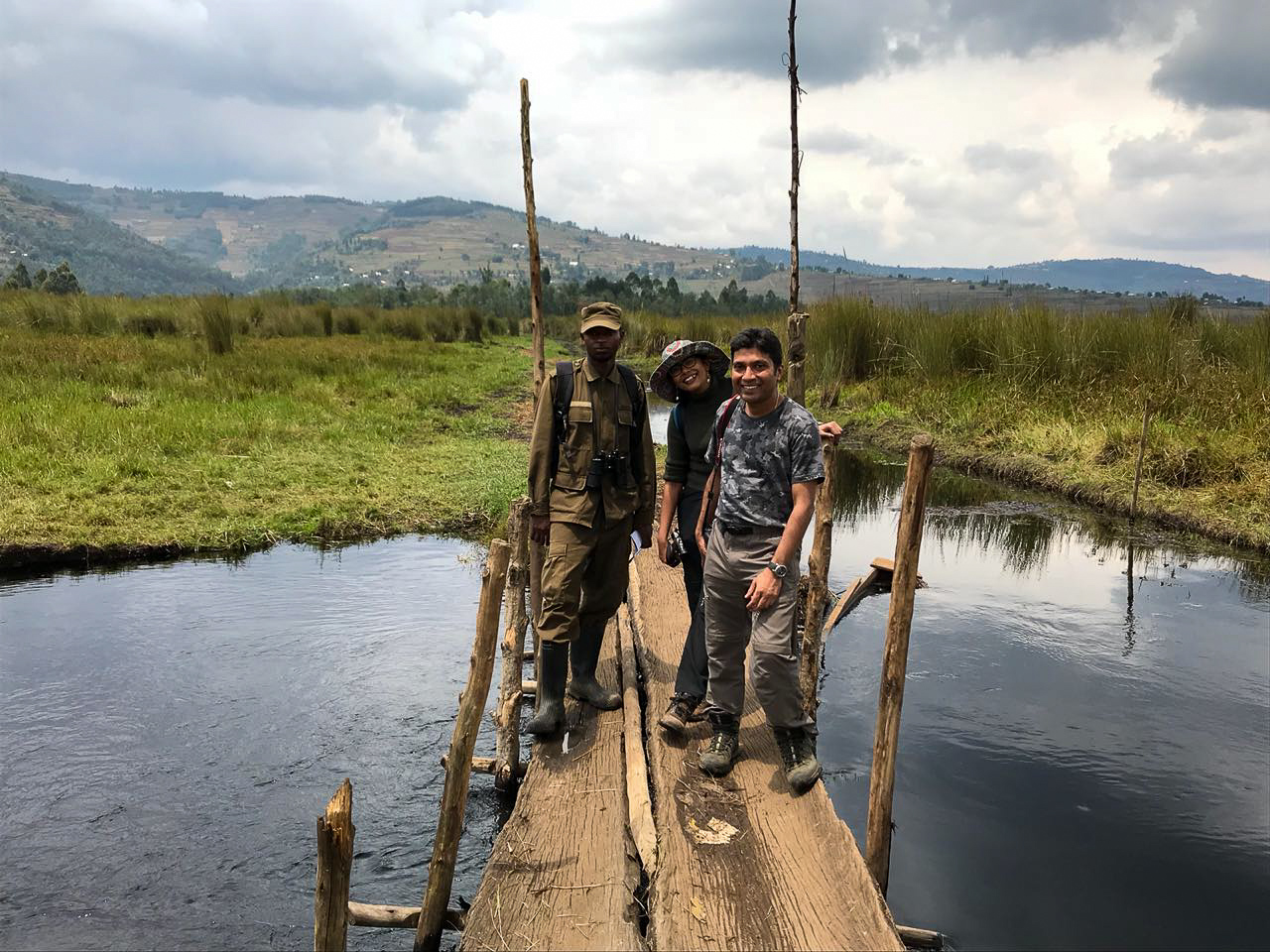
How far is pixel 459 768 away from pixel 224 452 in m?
9.32

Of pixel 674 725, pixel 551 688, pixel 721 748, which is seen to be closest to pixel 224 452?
pixel 551 688

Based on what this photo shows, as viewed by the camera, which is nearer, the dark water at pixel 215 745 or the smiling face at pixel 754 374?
the smiling face at pixel 754 374

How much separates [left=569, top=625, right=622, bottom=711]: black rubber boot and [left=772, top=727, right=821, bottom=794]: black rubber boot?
3.76 feet

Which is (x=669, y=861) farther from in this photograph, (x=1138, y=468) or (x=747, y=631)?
(x=1138, y=468)

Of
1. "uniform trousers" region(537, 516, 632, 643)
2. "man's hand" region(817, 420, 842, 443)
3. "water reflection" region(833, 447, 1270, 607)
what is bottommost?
"water reflection" region(833, 447, 1270, 607)

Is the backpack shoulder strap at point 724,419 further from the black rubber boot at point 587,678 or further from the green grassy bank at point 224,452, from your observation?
the green grassy bank at point 224,452

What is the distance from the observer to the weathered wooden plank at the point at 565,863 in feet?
9.78

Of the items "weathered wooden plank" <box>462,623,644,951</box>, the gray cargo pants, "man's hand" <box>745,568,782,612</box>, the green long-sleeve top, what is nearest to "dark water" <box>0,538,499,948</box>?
"weathered wooden plank" <box>462,623,644,951</box>

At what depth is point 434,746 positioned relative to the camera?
18.0 feet

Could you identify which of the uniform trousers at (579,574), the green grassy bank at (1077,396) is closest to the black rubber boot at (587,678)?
the uniform trousers at (579,574)

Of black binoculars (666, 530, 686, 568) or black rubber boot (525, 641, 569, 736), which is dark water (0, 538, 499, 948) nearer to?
black rubber boot (525, 641, 569, 736)

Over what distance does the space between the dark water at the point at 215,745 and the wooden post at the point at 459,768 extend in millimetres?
577

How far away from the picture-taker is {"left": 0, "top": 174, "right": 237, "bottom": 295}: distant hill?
122 metres

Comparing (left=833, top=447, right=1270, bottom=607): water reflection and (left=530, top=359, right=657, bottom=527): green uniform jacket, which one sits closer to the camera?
(left=530, top=359, right=657, bottom=527): green uniform jacket
